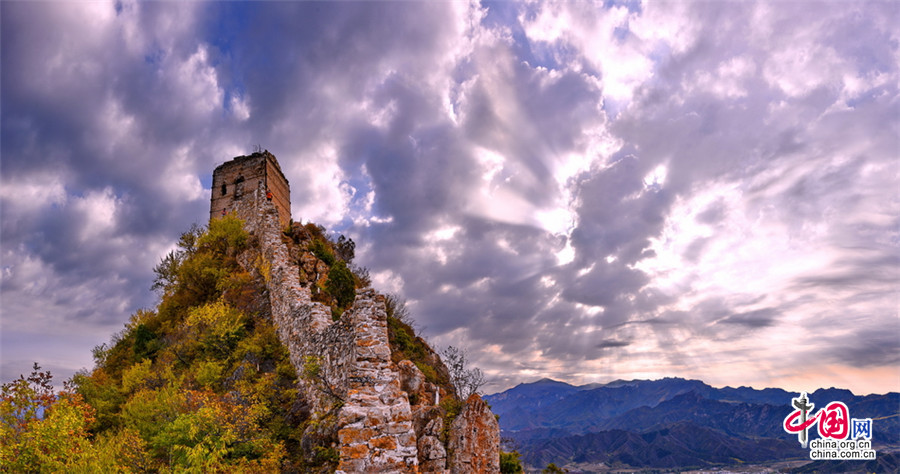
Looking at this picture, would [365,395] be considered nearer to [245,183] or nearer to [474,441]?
[474,441]

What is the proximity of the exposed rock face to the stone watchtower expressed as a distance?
25003mm

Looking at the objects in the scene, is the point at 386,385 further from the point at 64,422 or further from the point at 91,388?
the point at 91,388

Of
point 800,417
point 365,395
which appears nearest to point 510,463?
point 365,395

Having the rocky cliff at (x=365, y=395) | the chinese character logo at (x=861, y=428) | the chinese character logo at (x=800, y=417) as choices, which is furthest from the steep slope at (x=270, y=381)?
the chinese character logo at (x=861, y=428)

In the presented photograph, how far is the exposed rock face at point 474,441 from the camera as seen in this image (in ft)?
55.8

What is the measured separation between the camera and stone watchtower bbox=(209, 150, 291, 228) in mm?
35809

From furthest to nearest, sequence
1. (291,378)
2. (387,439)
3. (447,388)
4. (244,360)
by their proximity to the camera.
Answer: (447,388), (244,360), (291,378), (387,439)

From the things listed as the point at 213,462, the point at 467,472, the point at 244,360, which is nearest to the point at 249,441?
the point at 213,462

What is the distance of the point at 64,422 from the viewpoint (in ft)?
53.8

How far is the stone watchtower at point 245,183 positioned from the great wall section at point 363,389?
195 cm

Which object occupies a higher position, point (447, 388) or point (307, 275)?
point (307, 275)

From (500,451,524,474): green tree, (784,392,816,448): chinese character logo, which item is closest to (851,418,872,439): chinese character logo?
(784,392,816,448): chinese character logo

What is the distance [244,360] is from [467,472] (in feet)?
41.2

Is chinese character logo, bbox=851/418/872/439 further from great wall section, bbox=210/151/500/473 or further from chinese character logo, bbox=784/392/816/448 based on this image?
great wall section, bbox=210/151/500/473
